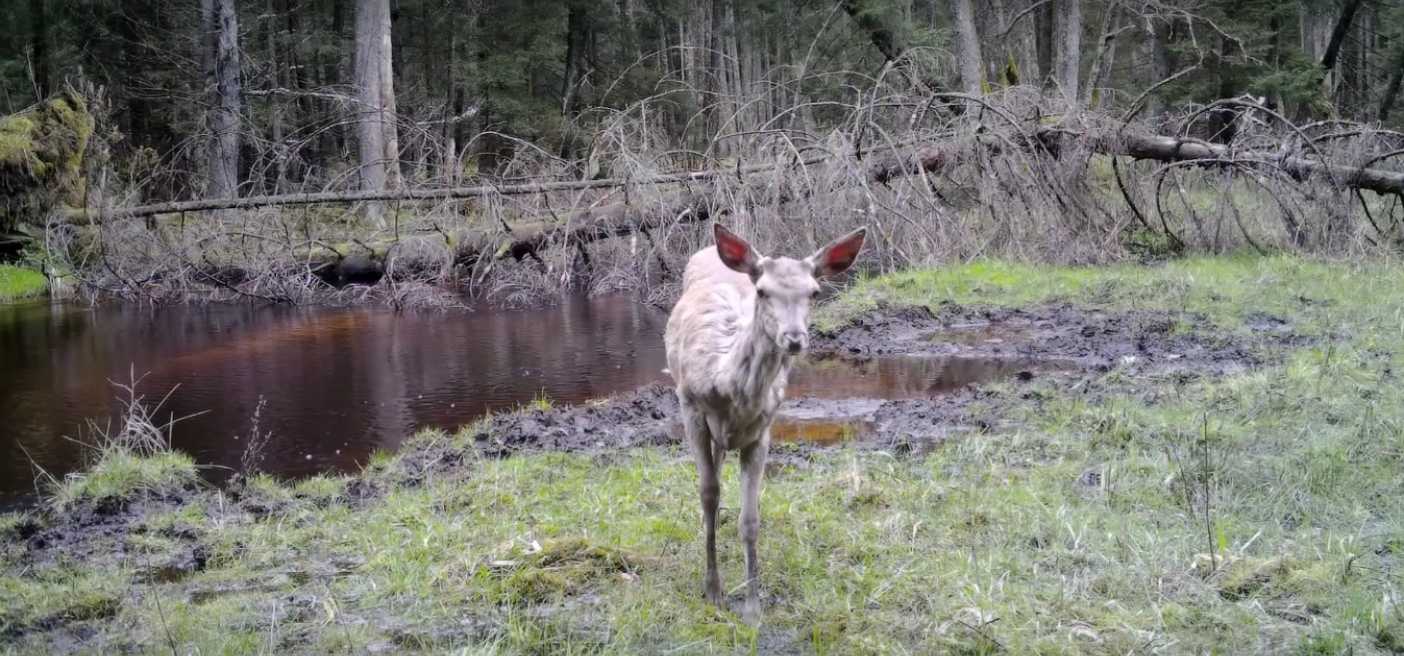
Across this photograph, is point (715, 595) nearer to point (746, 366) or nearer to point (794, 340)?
point (746, 366)

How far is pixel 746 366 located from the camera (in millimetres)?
4492

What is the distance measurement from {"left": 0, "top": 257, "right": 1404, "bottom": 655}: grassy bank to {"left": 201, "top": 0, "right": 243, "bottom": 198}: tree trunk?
13.9 metres

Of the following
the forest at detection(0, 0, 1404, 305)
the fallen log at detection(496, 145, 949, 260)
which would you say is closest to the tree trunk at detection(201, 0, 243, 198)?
the forest at detection(0, 0, 1404, 305)

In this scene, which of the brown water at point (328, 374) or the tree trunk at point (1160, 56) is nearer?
the brown water at point (328, 374)

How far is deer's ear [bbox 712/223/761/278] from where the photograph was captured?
449cm

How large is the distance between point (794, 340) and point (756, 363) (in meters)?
0.43

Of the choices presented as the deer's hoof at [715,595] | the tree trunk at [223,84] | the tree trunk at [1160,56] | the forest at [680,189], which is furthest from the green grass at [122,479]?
the tree trunk at [1160,56]

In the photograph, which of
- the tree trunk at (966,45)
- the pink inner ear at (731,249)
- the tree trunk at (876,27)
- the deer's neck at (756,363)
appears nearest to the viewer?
the deer's neck at (756,363)

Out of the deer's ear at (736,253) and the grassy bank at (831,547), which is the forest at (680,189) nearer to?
the grassy bank at (831,547)

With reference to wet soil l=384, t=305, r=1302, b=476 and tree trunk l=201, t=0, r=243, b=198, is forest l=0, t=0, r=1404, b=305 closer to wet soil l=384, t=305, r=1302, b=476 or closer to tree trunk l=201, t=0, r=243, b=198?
tree trunk l=201, t=0, r=243, b=198

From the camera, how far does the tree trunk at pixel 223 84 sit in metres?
19.3

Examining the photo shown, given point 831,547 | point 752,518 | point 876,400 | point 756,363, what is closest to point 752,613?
point 752,518

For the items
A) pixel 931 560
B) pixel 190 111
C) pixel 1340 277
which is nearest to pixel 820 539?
pixel 931 560

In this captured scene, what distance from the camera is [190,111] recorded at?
86.2 ft
